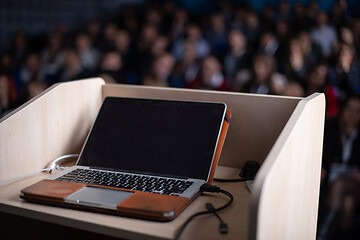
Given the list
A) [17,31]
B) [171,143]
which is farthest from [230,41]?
[171,143]

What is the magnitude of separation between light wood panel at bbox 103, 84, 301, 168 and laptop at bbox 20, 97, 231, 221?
59 millimetres

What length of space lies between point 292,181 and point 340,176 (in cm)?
154

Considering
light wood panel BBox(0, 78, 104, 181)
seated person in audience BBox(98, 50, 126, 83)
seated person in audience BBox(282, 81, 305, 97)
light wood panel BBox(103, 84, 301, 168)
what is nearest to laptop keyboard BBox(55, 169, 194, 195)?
light wood panel BBox(0, 78, 104, 181)

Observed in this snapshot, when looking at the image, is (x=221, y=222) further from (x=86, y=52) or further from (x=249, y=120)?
(x=86, y=52)

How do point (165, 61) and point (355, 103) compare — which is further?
point (165, 61)

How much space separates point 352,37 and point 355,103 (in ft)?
4.06

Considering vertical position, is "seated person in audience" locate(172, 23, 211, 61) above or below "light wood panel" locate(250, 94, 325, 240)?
above

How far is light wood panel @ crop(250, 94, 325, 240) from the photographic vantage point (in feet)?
1.99

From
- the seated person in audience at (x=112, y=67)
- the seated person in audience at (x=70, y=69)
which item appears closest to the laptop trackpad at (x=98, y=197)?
the seated person in audience at (x=112, y=67)

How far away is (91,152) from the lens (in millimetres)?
1009

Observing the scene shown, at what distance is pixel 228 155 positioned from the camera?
1.07m

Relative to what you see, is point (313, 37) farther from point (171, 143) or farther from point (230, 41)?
point (171, 143)

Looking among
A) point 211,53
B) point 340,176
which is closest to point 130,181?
point 340,176

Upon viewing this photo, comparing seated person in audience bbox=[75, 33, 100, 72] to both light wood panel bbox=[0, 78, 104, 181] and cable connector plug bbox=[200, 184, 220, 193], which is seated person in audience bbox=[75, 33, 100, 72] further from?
cable connector plug bbox=[200, 184, 220, 193]
